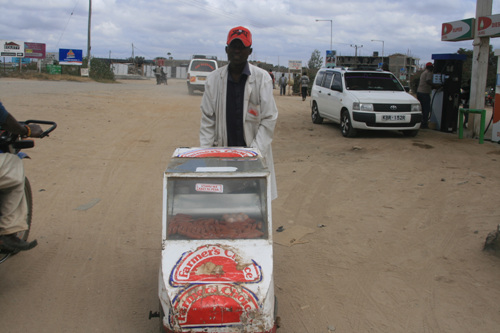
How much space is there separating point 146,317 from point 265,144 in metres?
1.66

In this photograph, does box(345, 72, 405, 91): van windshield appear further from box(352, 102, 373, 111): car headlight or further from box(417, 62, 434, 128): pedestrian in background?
box(352, 102, 373, 111): car headlight

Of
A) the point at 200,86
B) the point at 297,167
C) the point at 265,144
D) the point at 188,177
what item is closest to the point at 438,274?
the point at 265,144

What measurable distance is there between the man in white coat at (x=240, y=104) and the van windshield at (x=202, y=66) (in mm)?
21822

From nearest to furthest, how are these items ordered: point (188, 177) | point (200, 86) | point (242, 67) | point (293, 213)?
point (188, 177) → point (242, 67) → point (293, 213) → point (200, 86)

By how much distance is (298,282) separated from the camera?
14.0 feet

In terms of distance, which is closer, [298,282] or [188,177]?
[188,177]

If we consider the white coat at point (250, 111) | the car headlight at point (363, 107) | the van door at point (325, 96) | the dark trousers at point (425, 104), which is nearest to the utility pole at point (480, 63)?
the dark trousers at point (425, 104)

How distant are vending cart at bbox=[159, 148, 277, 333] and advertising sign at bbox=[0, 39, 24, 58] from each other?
47907mm

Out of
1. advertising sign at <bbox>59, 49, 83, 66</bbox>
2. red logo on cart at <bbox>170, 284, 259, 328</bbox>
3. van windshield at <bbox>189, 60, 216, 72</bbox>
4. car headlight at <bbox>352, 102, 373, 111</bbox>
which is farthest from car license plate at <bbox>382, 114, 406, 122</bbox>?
advertising sign at <bbox>59, 49, 83, 66</bbox>

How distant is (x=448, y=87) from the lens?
1283 cm

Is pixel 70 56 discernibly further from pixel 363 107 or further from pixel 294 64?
pixel 363 107

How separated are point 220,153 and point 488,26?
31.1 ft

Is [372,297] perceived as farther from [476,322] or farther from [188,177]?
[188,177]

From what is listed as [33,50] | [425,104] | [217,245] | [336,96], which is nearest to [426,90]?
[425,104]
